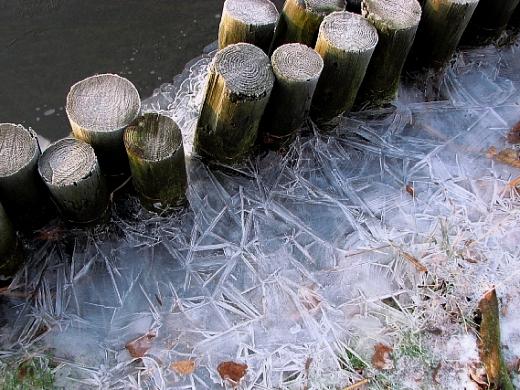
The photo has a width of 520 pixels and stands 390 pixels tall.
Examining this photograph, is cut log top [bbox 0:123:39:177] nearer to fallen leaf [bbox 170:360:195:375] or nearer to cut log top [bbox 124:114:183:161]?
cut log top [bbox 124:114:183:161]

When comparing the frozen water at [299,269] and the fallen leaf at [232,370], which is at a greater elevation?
the frozen water at [299,269]

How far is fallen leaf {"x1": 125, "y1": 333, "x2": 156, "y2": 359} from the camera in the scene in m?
2.57

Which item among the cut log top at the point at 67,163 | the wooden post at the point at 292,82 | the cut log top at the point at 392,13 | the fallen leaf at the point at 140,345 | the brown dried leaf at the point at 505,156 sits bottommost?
the fallen leaf at the point at 140,345

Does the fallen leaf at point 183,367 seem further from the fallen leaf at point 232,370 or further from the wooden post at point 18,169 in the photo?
the wooden post at point 18,169

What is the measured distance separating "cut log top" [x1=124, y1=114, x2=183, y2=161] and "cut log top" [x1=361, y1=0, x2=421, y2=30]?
3.86 feet

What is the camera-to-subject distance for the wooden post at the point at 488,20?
3.47 metres

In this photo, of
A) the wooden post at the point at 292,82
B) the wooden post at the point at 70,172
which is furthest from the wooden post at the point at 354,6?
the wooden post at the point at 70,172

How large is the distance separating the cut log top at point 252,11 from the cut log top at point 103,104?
68 cm

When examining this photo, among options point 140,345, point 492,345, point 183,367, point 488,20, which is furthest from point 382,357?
point 488,20

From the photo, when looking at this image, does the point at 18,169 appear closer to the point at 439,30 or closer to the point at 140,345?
the point at 140,345

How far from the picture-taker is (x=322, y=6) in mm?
2965

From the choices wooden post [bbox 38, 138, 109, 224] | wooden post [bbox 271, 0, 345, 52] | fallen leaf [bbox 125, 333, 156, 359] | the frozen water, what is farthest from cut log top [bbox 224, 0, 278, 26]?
fallen leaf [bbox 125, 333, 156, 359]

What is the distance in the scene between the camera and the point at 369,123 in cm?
337

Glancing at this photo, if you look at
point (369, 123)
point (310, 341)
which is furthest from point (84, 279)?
point (369, 123)
